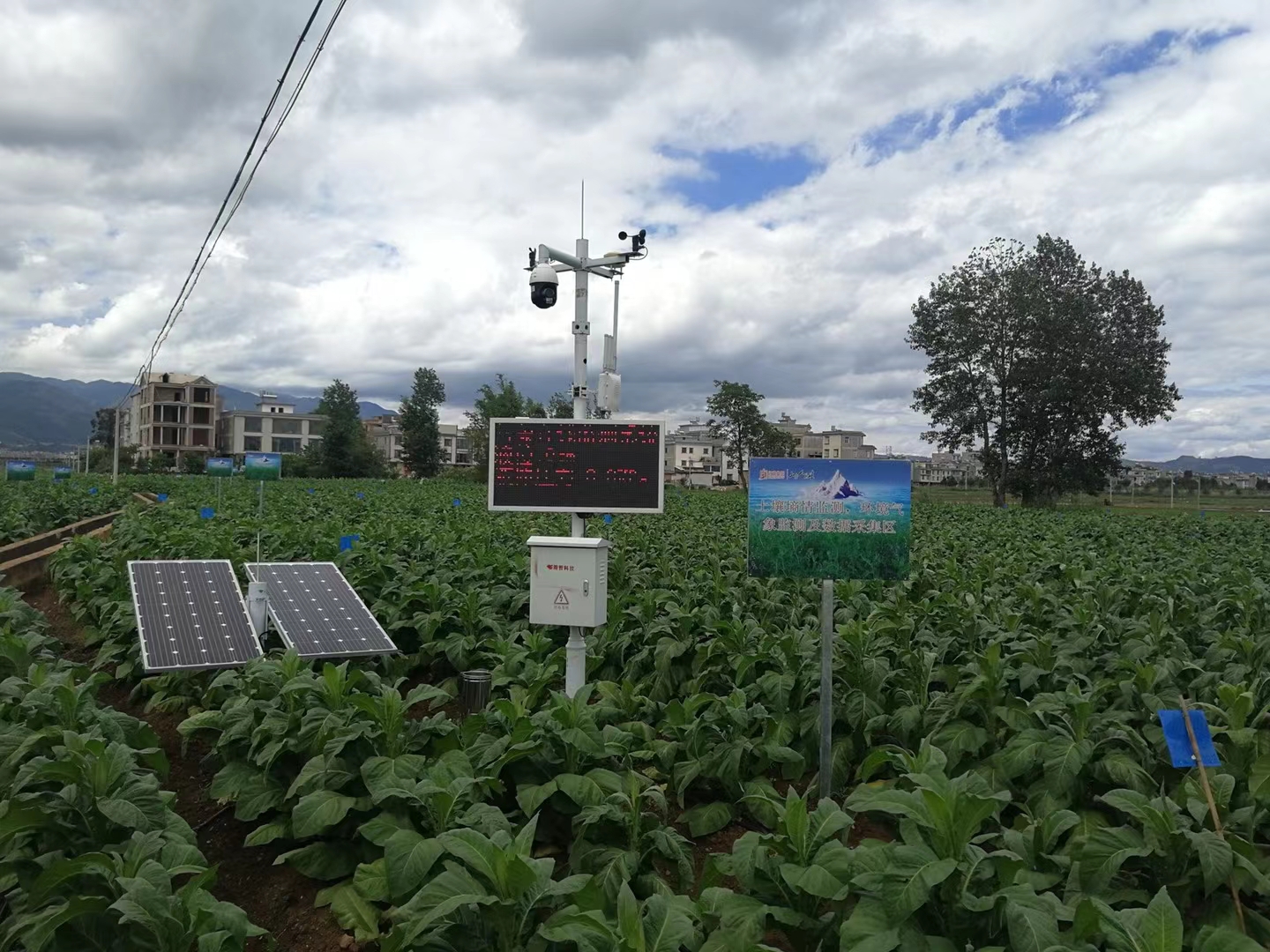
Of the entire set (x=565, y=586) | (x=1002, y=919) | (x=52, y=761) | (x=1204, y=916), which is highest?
(x=565, y=586)

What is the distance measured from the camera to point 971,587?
1002cm

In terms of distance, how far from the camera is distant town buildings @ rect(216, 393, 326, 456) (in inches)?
4264

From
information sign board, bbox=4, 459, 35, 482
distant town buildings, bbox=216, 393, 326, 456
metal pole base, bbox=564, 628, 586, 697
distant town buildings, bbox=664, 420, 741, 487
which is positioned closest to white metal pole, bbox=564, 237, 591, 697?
metal pole base, bbox=564, 628, 586, 697

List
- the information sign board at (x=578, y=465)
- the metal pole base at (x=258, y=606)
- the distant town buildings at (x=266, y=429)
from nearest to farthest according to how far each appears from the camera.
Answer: the information sign board at (x=578, y=465)
the metal pole base at (x=258, y=606)
the distant town buildings at (x=266, y=429)

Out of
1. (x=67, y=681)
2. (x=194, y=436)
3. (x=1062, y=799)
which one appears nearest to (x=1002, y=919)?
(x=1062, y=799)

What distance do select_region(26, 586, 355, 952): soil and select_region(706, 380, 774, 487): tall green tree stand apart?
6557 centimetres

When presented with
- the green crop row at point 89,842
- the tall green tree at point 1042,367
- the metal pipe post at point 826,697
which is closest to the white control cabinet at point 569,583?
the metal pipe post at point 826,697

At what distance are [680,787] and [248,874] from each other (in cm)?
233

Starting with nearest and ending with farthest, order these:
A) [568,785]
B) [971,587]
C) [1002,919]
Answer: [1002,919] < [568,785] < [971,587]

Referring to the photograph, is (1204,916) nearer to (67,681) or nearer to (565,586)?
(565,586)

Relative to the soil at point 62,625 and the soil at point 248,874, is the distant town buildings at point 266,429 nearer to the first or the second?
the soil at point 62,625

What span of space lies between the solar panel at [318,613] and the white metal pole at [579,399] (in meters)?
A: 1.49

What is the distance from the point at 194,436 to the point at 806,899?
107m

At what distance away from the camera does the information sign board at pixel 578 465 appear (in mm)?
6285
